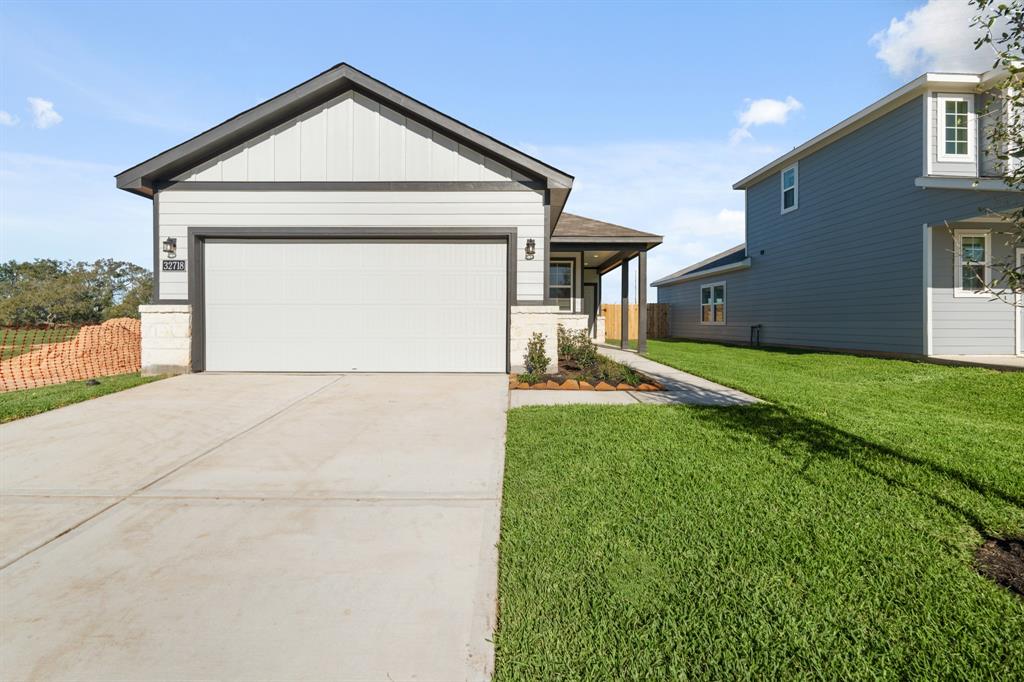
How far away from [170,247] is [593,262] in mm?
11773

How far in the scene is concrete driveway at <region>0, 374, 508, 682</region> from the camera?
179cm

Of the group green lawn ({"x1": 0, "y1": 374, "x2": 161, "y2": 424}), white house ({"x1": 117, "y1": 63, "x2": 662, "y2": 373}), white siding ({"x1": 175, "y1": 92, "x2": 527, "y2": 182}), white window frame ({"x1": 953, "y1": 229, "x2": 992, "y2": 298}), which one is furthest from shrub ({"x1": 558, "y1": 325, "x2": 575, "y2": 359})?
white window frame ({"x1": 953, "y1": 229, "x2": 992, "y2": 298})

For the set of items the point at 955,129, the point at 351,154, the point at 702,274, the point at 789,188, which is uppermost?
the point at 789,188

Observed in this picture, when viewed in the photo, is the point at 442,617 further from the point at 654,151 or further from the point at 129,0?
the point at 654,151

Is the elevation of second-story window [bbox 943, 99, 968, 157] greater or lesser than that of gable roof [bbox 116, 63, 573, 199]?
greater

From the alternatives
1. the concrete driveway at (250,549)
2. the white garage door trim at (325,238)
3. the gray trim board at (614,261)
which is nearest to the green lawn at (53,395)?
the concrete driveway at (250,549)

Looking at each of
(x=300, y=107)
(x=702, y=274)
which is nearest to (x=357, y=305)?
(x=300, y=107)

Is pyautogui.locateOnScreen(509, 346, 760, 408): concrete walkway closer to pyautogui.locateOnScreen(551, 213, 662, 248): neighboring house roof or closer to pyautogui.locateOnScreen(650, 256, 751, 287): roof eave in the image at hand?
pyautogui.locateOnScreen(551, 213, 662, 248): neighboring house roof

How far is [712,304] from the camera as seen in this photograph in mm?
20297

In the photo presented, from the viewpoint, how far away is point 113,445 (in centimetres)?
433

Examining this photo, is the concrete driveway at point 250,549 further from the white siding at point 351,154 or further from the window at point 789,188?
the window at point 789,188

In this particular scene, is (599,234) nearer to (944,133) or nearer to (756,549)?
(944,133)

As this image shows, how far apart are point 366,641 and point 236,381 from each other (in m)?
6.90

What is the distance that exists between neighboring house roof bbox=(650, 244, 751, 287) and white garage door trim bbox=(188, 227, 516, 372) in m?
12.8
